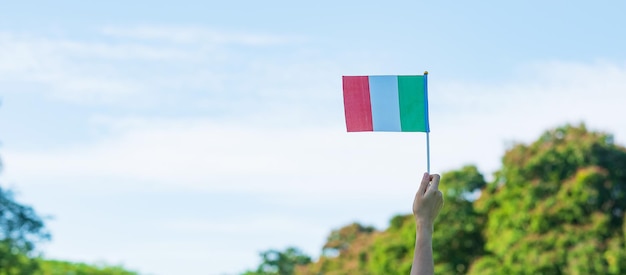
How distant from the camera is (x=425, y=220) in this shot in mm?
3598

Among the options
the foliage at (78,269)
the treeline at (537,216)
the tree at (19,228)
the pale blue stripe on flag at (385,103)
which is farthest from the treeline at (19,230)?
the foliage at (78,269)

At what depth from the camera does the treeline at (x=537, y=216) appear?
2972 cm

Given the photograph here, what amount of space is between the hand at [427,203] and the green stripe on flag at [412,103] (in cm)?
141

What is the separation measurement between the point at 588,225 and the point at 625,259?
149cm

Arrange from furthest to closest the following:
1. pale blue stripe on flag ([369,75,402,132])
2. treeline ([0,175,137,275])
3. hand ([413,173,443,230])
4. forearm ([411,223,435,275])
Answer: treeline ([0,175,137,275])
pale blue stripe on flag ([369,75,402,132])
hand ([413,173,443,230])
forearm ([411,223,435,275])

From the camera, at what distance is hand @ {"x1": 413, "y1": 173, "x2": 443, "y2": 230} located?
11.8 feet

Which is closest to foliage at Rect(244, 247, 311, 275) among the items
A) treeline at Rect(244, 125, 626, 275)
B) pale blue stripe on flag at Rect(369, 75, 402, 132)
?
treeline at Rect(244, 125, 626, 275)

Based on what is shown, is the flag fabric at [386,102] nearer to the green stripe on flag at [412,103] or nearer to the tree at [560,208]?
the green stripe on flag at [412,103]

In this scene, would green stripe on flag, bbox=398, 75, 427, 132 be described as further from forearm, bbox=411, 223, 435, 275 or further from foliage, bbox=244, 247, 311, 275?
foliage, bbox=244, 247, 311, 275

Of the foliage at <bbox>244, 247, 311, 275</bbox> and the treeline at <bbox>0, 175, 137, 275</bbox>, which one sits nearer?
the treeline at <bbox>0, 175, 137, 275</bbox>

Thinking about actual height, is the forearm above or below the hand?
below

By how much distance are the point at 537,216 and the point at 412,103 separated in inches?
1026

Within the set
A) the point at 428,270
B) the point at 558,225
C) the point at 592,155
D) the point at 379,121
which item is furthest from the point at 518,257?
the point at 428,270

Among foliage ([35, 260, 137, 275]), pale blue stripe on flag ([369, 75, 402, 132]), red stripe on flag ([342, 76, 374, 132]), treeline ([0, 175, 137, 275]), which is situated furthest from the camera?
foliage ([35, 260, 137, 275])
